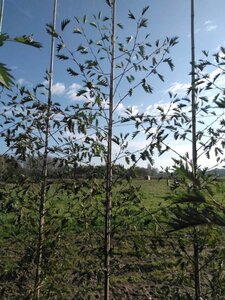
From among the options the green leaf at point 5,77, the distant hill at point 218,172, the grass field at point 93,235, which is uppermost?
the green leaf at point 5,77

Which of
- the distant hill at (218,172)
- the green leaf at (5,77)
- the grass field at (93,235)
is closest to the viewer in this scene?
the green leaf at (5,77)

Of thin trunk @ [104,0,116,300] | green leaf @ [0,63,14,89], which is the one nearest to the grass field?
thin trunk @ [104,0,116,300]

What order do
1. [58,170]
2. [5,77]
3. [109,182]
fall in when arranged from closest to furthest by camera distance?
[5,77] < [109,182] < [58,170]

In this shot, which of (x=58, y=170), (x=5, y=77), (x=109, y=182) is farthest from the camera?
(x=58, y=170)

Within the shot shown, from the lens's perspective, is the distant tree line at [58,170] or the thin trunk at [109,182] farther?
the distant tree line at [58,170]

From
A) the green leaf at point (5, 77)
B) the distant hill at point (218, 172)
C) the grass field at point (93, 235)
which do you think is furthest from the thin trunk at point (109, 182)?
the green leaf at point (5, 77)

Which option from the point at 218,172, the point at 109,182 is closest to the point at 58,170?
the point at 109,182

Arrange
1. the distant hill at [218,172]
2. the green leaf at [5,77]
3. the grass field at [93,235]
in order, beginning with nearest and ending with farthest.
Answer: the green leaf at [5,77], the grass field at [93,235], the distant hill at [218,172]

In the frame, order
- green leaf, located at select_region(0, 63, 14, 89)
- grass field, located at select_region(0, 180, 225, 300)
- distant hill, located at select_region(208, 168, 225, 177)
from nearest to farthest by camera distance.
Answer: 1. green leaf, located at select_region(0, 63, 14, 89)
2. grass field, located at select_region(0, 180, 225, 300)
3. distant hill, located at select_region(208, 168, 225, 177)

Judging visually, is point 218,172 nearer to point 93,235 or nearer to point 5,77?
point 93,235

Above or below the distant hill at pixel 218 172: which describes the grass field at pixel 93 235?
below

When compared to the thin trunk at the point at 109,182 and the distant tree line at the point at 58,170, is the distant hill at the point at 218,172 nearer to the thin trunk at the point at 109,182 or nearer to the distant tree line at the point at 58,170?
the distant tree line at the point at 58,170

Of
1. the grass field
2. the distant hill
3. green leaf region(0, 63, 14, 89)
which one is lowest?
the grass field

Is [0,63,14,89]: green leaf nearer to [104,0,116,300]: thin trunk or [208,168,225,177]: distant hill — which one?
[104,0,116,300]: thin trunk
